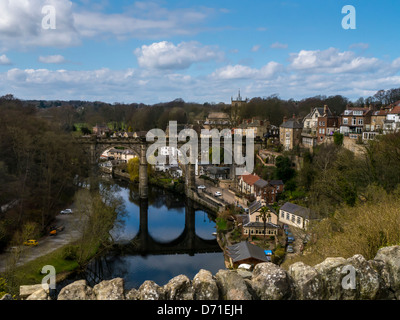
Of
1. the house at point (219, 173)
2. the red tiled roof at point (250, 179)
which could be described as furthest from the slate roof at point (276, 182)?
the house at point (219, 173)

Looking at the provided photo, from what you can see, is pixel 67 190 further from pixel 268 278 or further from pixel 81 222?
pixel 268 278

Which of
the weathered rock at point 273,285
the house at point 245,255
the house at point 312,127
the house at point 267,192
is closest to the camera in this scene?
the weathered rock at point 273,285

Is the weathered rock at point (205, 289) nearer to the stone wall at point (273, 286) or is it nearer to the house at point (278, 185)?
the stone wall at point (273, 286)

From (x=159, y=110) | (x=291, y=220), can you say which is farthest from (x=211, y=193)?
(x=159, y=110)

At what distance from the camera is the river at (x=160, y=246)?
21.3 m

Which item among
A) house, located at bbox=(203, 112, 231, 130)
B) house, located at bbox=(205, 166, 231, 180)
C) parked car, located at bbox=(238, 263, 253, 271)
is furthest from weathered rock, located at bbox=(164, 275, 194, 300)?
house, located at bbox=(203, 112, 231, 130)

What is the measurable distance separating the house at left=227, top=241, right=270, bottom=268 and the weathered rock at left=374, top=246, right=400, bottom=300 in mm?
13865

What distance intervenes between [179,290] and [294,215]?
23737mm

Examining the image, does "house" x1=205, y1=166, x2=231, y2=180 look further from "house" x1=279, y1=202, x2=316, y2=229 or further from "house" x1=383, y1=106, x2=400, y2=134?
"house" x1=383, y1=106, x2=400, y2=134

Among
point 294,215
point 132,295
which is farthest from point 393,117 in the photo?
point 132,295

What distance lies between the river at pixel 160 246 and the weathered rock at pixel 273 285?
53.1 feet

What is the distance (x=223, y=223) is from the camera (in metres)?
29.8

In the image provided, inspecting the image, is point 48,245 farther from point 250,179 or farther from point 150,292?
point 250,179

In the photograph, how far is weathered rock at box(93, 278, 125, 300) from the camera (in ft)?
14.1
